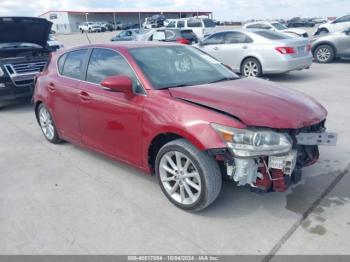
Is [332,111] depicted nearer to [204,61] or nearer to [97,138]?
[204,61]

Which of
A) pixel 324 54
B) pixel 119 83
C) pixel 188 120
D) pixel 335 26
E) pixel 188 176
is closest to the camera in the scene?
pixel 188 120

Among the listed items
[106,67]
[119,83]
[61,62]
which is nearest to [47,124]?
[61,62]

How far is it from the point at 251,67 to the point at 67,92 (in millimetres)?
6574

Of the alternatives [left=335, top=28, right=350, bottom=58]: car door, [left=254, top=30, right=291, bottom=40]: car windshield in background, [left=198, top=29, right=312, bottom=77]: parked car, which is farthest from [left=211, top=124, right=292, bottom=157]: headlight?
[left=335, top=28, right=350, bottom=58]: car door

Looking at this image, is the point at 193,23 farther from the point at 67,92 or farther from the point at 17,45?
the point at 67,92

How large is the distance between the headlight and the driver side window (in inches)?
43.4

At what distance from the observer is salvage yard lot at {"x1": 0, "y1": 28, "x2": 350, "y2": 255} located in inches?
107

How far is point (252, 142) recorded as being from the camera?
8.89 feet

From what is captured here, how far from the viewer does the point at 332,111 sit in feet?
20.4

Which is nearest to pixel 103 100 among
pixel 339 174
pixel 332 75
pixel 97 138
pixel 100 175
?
pixel 97 138

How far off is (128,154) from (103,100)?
26.8 inches

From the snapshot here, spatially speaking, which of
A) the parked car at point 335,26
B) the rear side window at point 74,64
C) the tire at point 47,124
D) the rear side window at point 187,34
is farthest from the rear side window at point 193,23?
the rear side window at point 74,64

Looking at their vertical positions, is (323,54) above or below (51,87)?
below

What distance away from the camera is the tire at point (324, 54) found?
12.5 metres
